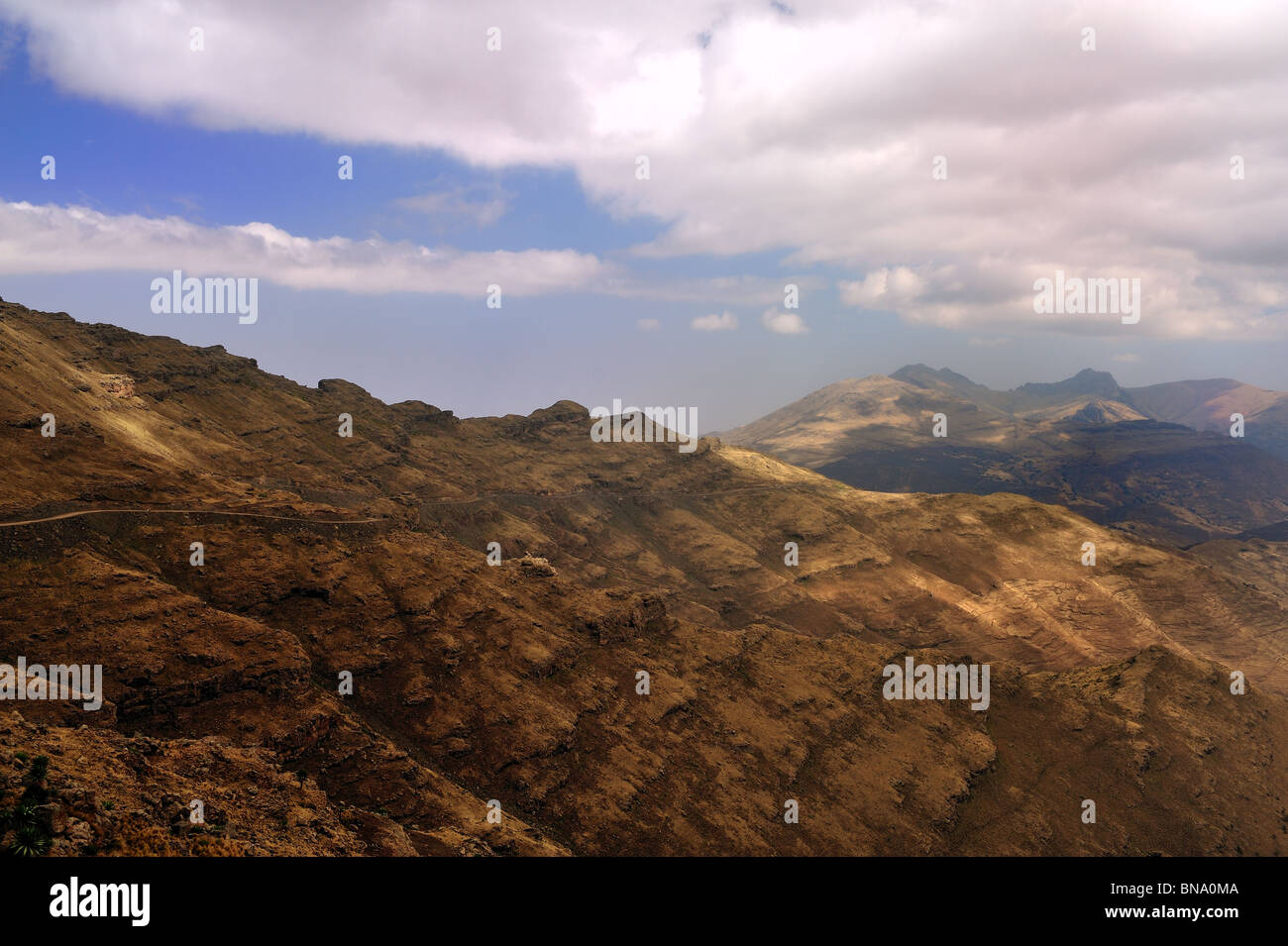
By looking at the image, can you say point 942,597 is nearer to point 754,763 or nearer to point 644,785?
point 754,763

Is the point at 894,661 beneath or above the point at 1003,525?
beneath

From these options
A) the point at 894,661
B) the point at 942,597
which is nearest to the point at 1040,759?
the point at 894,661

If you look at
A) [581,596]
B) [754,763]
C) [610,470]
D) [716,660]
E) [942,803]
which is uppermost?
[610,470]

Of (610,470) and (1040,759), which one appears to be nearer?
(1040,759)

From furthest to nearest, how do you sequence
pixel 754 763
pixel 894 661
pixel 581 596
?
pixel 894 661 → pixel 581 596 → pixel 754 763
